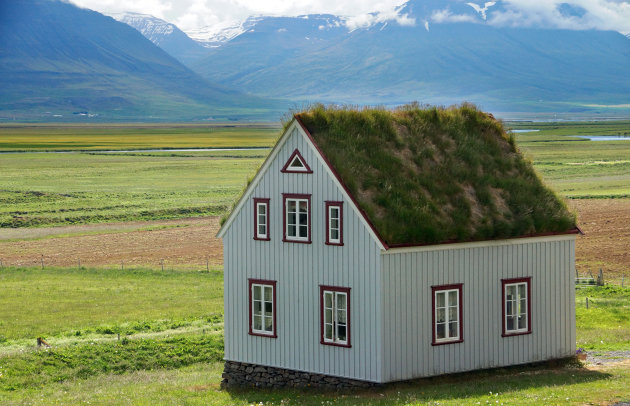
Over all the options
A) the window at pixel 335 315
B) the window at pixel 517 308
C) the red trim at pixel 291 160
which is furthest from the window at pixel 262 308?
the window at pixel 517 308

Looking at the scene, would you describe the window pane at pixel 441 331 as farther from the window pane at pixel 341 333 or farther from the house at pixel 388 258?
the window pane at pixel 341 333

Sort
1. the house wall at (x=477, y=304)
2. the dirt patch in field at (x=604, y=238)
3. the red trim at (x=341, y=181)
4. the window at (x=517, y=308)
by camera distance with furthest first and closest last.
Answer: the dirt patch in field at (x=604, y=238) < the window at (x=517, y=308) < the house wall at (x=477, y=304) < the red trim at (x=341, y=181)

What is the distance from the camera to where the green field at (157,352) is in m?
30.5

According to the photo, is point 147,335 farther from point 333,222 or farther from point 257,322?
point 333,222

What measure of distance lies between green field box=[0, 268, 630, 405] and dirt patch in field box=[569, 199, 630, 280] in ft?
29.0

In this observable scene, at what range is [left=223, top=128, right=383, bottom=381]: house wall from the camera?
3175 centimetres

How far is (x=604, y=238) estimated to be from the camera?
69688 millimetres

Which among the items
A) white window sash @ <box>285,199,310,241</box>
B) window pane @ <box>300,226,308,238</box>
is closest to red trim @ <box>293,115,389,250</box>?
white window sash @ <box>285,199,310,241</box>

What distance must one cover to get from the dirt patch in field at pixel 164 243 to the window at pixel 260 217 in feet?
93.9

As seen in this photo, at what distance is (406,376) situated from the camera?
3192 centimetres

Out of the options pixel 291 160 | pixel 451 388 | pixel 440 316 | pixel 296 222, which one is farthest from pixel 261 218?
pixel 451 388

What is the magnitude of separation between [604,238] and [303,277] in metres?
41.1

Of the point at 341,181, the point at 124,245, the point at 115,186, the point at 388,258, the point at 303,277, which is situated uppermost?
the point at 341,181

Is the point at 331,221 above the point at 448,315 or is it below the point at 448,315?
above
